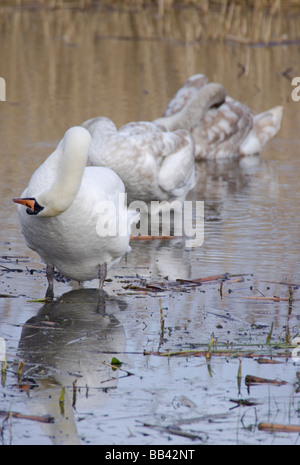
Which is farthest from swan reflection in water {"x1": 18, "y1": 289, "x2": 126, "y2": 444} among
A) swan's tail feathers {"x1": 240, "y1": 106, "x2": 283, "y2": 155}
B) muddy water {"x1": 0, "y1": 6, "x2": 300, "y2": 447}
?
swan's tail feathers {"x1": 240, "y1": 106, "x2": 283, "y2": 155}

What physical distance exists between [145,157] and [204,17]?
18.5m

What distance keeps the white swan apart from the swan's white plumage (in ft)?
7.58

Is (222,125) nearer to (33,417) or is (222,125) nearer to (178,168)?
(178,168)

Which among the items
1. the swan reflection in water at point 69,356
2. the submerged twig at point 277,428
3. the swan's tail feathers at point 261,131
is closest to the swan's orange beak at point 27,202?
the swan reflection in water at point 69,356

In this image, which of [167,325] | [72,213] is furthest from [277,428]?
[72,213]

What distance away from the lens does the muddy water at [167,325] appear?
4320mm

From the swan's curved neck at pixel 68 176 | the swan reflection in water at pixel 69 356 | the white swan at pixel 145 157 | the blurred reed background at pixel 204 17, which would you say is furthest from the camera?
the blurred reed background at pixel 204 17

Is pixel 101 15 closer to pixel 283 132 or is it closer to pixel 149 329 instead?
pixel 283 132

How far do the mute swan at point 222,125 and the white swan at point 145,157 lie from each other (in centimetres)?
264

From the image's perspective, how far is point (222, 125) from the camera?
1327cm

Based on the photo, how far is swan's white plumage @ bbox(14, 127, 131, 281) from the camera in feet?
18.6

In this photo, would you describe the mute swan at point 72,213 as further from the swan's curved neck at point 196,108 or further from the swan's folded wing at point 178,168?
the swan's curved neck at point 196,108

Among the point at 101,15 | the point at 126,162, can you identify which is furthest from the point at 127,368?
the point at 101,15

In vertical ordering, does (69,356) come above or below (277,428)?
above
